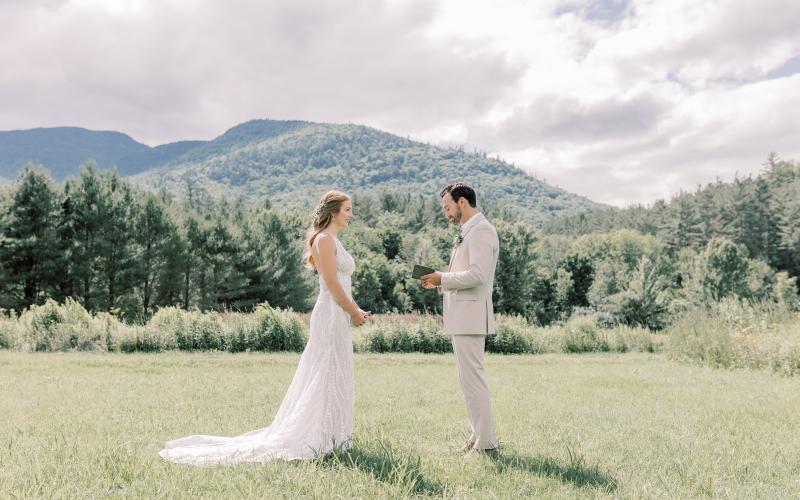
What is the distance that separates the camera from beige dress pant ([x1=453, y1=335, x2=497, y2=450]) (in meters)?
5.44

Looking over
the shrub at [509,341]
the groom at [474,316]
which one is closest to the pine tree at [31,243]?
the shrub at [509,341]

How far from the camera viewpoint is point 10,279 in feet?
115

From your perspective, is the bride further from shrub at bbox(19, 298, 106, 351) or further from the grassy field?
shrub at bbox(19, 298, 106, 351)

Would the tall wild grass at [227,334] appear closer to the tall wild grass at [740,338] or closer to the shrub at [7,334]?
the shrub at [7,334]

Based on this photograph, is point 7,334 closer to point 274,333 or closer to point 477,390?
point 274,333

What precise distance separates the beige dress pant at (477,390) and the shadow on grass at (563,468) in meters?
0.19

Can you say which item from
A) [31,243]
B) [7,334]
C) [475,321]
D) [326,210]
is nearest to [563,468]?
[475,321]

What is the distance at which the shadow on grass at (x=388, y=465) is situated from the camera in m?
4.44

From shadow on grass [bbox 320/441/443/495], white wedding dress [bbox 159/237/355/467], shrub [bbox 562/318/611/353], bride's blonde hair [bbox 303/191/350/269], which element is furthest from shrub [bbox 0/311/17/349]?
shrub [bbox 562/318/611/353]

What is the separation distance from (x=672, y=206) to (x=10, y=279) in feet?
295

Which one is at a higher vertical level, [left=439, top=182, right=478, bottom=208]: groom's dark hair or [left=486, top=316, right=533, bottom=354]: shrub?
[left=439, top=182, right=478, bottom=208]: groom's dark hair

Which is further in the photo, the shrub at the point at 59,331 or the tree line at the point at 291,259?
the tree line at the point at 291,259

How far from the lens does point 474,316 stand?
547 centimetres

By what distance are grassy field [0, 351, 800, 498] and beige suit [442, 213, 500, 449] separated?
44 centimetres
